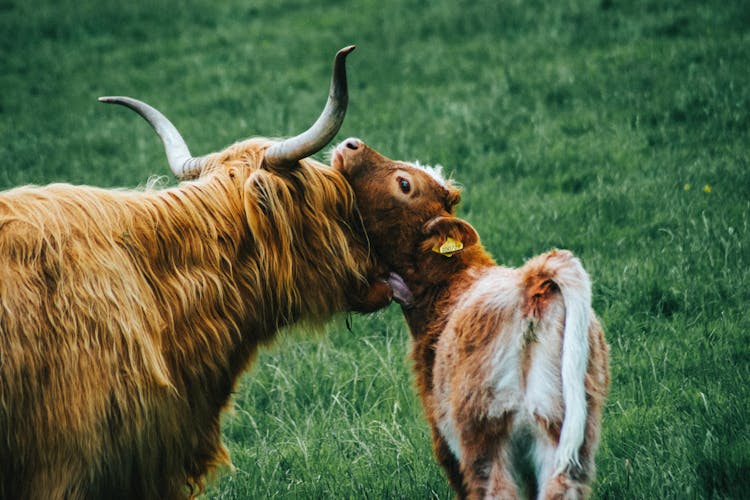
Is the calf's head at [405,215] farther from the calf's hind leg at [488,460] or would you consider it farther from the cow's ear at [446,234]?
the calf's hind leg at [488,460]

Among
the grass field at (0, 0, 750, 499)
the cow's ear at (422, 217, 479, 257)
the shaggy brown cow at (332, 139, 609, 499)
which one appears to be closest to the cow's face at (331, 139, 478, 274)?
the cow's ear at (422, 217, 479, 257)

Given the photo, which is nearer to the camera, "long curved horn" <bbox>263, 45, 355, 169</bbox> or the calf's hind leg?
the calf's hind leg

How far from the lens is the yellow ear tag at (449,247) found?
3998mm

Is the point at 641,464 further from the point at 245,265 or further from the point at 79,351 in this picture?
the point at 79,351

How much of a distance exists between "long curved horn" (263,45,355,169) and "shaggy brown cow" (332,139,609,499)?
2.95 feet

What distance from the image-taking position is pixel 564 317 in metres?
3.12

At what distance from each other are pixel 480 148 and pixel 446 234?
4.25m

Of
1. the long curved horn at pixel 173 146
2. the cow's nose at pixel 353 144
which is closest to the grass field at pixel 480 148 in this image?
the cow's nose at pixel 353 144

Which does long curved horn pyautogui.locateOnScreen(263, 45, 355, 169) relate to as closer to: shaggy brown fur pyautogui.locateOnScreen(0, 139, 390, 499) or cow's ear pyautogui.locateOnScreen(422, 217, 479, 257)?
shaggy brown fur pyautogui.locateOnScreen(0, 139, 390, 499)

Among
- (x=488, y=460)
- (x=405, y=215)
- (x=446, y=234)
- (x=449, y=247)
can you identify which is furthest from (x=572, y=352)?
(x=405, y=215)

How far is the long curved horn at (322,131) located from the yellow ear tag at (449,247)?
70 centimetres

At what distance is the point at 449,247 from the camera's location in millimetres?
4000

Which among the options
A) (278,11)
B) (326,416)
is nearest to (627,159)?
(326,416)

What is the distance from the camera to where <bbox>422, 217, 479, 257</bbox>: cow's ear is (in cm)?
407
